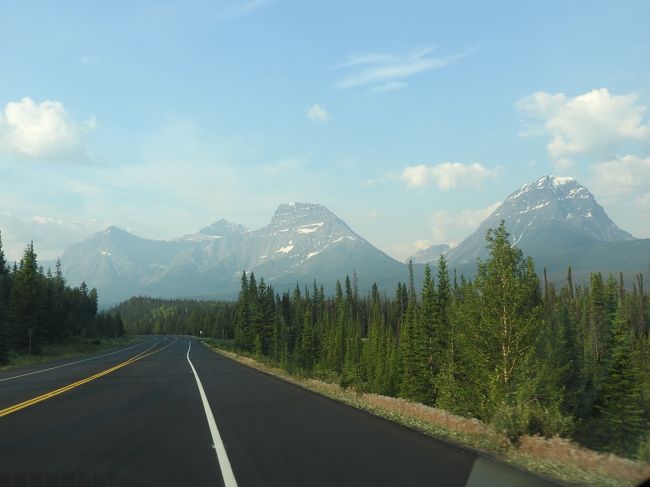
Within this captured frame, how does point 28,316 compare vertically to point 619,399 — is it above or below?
above

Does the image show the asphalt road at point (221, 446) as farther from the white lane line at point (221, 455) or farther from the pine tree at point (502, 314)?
the pine tree at point (502, 314)

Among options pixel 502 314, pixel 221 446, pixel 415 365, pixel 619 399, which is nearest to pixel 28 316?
pixel 415 365

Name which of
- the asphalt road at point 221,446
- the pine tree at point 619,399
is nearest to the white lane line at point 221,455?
the asphalt road at point 221,446

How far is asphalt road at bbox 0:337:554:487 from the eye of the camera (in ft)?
23.0

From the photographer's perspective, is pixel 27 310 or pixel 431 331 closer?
pixel 431 331

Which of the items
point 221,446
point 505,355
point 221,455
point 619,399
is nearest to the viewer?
point 221,455

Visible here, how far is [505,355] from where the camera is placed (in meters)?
29.5

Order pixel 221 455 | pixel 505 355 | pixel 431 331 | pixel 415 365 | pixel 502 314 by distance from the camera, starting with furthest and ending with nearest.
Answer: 1. pixel 415 365
2. pixel 431 331
3. pixel 502 314
4. pixel 505 355
5. pixel 221 455

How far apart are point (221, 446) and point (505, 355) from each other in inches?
926

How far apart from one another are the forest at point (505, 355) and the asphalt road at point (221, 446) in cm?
251

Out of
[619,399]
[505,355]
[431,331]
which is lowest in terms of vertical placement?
[619,399]

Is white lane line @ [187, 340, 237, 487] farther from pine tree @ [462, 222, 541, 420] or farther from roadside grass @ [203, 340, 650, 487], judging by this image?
pine tree @ [462, 222, 541, 420]

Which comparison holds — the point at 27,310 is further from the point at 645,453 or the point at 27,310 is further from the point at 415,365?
the point at 645,453

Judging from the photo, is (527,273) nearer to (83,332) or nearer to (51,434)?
(51,434)
